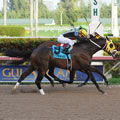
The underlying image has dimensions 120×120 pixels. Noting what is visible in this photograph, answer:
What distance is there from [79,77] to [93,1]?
7.85 feet

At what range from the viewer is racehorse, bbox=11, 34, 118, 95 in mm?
9156

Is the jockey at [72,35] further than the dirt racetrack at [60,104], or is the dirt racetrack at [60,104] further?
the jockey at [72,35]

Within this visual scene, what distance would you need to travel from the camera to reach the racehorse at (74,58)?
9.16 metres

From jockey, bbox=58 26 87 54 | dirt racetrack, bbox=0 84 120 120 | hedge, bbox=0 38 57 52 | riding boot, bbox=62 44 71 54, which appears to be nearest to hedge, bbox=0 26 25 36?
hedge, bbox=0 38 57 52

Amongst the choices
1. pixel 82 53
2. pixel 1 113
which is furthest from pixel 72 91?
pixel 1 113

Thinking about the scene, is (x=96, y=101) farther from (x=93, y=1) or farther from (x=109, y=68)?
(x=93, y=1)

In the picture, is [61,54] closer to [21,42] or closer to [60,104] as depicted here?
[60,104]

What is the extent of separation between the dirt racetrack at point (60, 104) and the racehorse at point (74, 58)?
0.42m

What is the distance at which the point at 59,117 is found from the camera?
6.32 m

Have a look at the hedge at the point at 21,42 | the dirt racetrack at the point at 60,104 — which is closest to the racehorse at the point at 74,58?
the dirt racetrack at the point at 60,104

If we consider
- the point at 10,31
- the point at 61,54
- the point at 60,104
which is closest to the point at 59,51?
the point at 61,54

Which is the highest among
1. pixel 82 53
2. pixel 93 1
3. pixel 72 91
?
pixel 93 1

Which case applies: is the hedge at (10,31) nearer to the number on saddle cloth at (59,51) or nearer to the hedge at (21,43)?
the hedge at (21,43)

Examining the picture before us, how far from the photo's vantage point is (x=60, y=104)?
7648 millimetres
